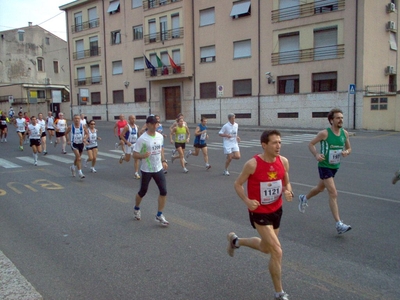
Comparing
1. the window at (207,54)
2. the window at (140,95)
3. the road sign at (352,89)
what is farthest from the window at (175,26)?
the road sign at (352,89)

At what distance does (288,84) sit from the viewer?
98.6 feet

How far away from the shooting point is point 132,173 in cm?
→ 1190

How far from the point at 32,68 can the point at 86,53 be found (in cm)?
1791

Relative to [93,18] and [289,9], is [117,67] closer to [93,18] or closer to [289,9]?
[93,18]

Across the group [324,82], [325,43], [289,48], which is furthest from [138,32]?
[324,82]

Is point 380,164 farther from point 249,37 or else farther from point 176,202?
point 249,37

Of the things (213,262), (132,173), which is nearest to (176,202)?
(213,262)

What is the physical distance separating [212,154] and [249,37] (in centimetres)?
1835

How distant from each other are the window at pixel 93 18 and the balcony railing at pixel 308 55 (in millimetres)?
22625

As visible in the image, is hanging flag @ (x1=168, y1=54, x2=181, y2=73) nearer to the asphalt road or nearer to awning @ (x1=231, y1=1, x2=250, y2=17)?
awning @ (x1=231, y1=1, x2=250, y2=17)

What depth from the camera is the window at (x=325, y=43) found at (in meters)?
27.5

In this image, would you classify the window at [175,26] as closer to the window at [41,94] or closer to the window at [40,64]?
the window at [41,94]

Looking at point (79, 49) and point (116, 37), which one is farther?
point (79, 49)

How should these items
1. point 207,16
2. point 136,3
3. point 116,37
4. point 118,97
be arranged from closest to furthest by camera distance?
point 207,16
point 136,3
point 116,37
point 118,97
